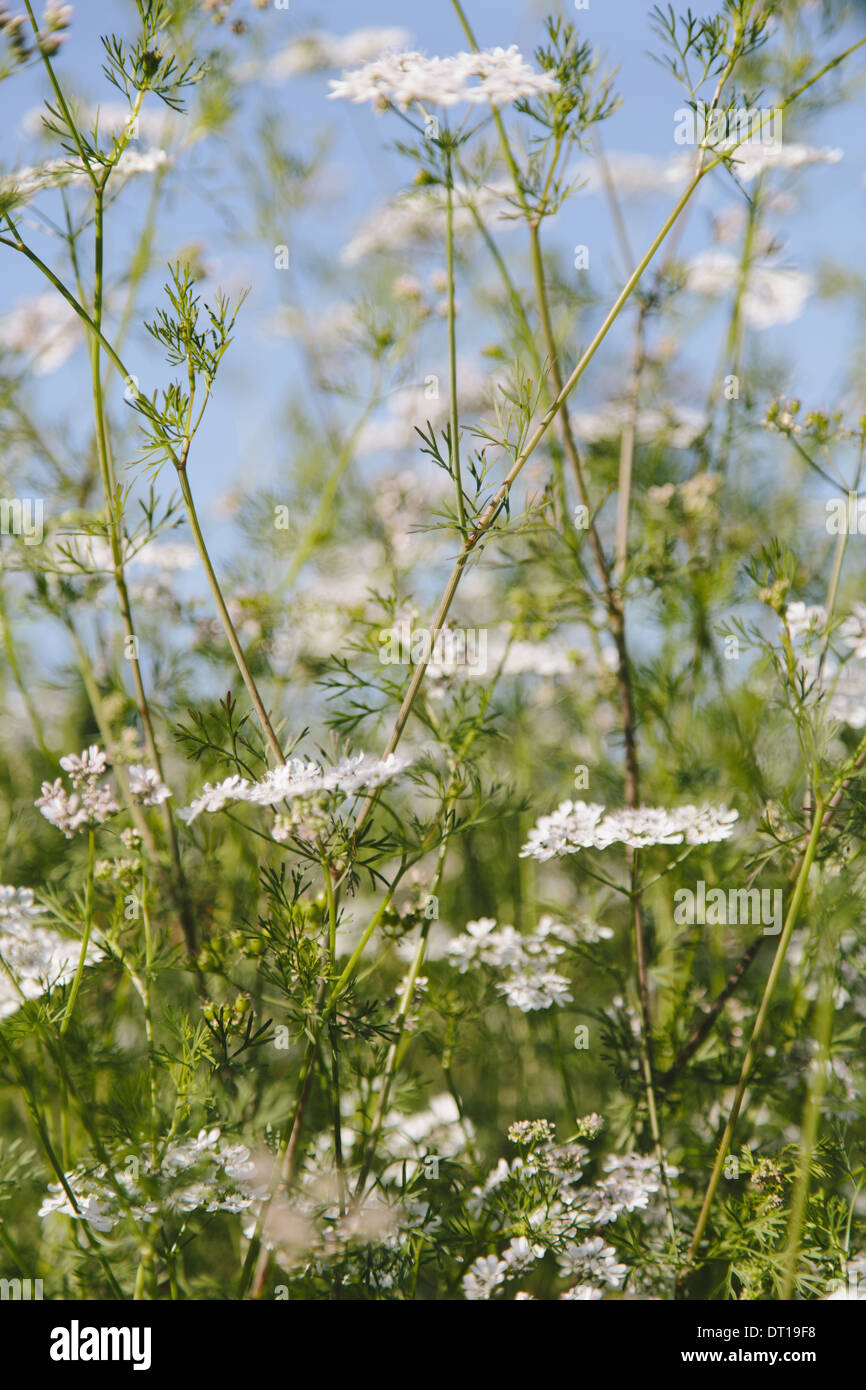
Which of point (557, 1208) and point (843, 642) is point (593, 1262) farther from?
point (843, 642)

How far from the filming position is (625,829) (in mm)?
1242

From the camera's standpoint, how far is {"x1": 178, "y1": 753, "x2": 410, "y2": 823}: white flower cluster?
1030 millimetres

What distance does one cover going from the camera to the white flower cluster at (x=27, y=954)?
120cm

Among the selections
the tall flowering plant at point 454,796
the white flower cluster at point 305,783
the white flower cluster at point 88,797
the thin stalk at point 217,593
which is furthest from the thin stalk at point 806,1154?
the white flower cluster at point 88,797

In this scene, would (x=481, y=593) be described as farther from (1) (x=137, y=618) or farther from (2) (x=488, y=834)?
(1) (x=137, y=618)

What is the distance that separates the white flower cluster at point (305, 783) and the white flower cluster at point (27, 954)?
0.99 feet

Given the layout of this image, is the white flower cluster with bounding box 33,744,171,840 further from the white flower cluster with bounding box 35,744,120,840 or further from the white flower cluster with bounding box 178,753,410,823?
the white flower cluster with bounding box 178,753,410,823

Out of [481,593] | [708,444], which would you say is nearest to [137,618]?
[481,593]

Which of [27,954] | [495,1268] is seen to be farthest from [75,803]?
[495,1268]

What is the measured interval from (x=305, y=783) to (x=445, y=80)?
0.84 meters

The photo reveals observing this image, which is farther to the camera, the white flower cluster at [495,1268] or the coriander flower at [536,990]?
the coriander flower at [536,990]

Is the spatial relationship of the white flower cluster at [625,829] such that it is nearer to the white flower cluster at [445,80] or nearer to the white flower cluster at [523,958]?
the white flower cluster at [523,958]

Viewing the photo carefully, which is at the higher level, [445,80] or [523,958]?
[445,80]

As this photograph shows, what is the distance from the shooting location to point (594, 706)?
1894 mm
